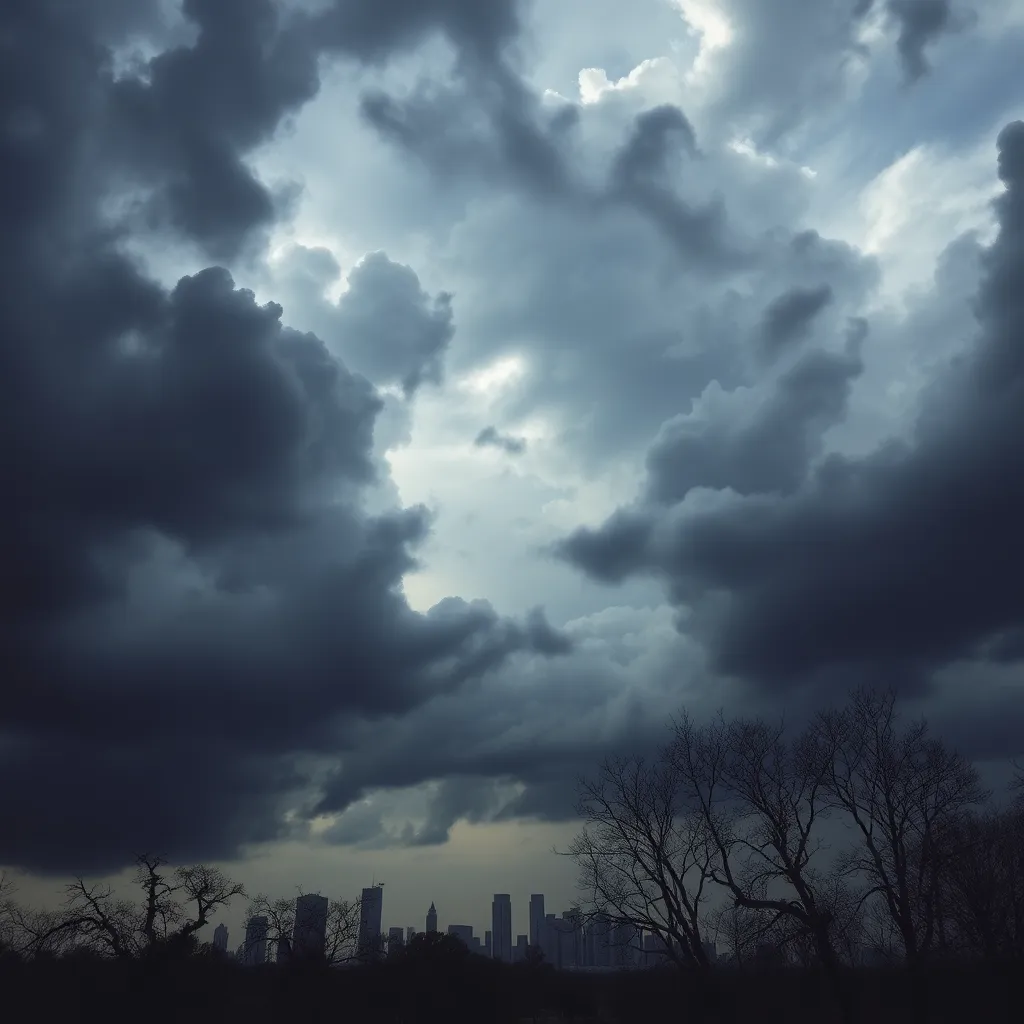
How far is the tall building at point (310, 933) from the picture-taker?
58.2m

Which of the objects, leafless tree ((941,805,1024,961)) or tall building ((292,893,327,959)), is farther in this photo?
tall building ((292,893,327,959))

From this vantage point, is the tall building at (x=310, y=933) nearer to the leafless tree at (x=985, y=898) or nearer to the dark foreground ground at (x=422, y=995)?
the dark foreground ground at (x=422, y=995)

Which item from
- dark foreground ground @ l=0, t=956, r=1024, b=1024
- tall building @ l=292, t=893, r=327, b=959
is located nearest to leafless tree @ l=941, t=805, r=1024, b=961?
dark foreground ground @ l=0, t=956, r=1024, b=1024

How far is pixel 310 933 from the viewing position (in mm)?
61000

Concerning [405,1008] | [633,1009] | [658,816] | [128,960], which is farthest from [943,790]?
[128,960]

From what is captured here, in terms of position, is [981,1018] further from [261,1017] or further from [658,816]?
[261,1017]

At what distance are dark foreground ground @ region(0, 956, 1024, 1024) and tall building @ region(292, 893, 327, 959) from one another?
4.23 ft

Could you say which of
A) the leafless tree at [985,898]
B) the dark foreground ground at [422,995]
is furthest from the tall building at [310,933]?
the leafless tree at [985,898]

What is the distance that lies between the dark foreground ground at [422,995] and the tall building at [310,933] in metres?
1.29

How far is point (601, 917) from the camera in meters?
39.4

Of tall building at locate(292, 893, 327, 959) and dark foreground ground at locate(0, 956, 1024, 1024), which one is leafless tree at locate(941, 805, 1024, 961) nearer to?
dark foreground ground at locate(0, 956, 1024, 1024)

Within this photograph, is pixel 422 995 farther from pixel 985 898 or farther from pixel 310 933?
pixel 985 898

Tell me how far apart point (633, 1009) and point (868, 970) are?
19.5 metres

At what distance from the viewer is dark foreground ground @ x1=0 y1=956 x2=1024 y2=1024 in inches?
1486
